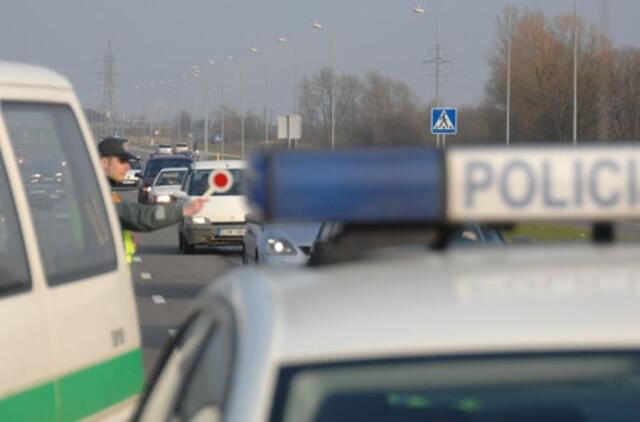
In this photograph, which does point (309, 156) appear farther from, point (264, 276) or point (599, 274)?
point (599, 274)

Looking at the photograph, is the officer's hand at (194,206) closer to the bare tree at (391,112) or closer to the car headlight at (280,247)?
the car headlight at (280,247)

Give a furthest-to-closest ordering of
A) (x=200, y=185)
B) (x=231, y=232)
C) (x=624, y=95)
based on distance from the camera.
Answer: (x=624, y=95) < (x=200, y=185) < (x=231, y=232)

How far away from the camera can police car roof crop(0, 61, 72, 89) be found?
5.50 m

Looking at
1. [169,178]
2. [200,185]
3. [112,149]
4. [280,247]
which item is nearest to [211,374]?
[112,149]

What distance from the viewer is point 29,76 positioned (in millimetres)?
5641

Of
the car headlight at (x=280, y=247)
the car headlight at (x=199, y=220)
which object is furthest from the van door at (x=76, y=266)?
the car headlight at (x=199, y=220)

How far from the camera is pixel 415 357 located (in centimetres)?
254

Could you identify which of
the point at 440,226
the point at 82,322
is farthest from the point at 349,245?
the point at 82,322

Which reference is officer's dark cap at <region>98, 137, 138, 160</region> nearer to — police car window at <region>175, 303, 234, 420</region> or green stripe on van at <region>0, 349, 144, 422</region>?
green stripe on van at <region>0, 349, 144, 422</region>

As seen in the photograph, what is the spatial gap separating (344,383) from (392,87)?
180 ft

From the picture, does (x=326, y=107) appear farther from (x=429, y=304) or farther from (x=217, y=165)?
(x=429, y=304)

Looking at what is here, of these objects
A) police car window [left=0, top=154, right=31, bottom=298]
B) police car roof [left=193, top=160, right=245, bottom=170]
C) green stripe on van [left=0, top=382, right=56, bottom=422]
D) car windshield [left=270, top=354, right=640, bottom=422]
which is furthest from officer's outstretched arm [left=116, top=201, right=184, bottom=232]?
police car roof [left=193, top=160, right=245, bottom=170]

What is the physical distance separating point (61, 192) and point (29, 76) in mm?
444

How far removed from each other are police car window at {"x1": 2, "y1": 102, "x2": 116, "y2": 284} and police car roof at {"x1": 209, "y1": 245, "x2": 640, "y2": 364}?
2654 millimetres
